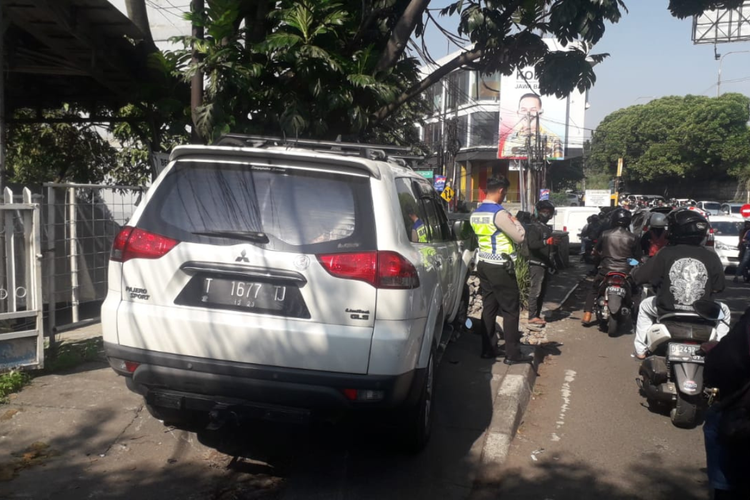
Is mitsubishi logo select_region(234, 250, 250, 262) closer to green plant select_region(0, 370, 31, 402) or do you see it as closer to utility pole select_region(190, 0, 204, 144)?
green plant select_region(0, 370, 31, 402)

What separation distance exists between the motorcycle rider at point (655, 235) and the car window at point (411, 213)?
194 inches

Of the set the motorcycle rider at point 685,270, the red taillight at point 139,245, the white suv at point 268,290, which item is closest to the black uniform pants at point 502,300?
the motorcycle rider at point 685,270

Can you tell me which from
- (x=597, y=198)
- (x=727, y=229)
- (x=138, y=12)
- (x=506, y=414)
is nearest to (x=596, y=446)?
(x=506, y=414)

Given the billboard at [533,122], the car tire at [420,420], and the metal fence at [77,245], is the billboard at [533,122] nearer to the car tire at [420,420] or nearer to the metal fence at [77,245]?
the metal fence at [77,245]

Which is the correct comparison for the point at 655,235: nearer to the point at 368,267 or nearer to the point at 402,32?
the point at 402,32

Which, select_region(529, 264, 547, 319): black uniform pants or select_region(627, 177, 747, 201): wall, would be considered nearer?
select_region(529, 264, 547, 319): black uniform pants

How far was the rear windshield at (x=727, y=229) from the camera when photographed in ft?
61.4

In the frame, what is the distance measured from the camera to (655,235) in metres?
9.30

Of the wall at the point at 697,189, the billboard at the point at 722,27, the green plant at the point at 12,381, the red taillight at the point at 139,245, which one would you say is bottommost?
the green plant at the point at 12,381

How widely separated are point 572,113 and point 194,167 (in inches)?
2406

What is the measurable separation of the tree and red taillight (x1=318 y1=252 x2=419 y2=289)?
5909 cm

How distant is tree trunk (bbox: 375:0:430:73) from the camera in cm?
888

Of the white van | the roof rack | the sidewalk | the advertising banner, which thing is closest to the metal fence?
the sidewalk

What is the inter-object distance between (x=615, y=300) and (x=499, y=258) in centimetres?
324
